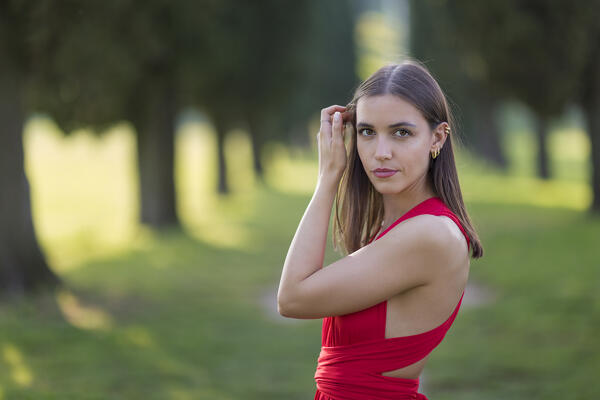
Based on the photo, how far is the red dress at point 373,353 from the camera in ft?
6.92

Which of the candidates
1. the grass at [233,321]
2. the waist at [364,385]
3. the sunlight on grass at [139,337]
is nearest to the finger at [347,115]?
the waist at [364,385]

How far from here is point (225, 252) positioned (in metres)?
14.8

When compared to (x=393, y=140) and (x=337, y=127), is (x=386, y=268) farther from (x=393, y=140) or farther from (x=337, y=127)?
(x=337, y=127)

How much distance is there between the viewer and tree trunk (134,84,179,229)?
15.9 m

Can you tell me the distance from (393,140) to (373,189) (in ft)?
1.22

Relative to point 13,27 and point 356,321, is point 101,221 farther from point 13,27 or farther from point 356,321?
point 356,321

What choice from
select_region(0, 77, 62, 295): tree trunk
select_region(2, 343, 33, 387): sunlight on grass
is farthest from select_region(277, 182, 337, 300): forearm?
select_region(0, 77, 62, 295): tree trunk

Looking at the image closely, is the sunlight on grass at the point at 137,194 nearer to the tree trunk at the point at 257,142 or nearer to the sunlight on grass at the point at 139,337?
the tree trunk at the point at 257,142

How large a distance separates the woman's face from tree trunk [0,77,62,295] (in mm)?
7370

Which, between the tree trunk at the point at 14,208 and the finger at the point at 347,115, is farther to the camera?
the tree trunk at the point at 14,208

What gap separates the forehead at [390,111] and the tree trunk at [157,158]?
1384cm

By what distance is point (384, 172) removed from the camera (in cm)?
214

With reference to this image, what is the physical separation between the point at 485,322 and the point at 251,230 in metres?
10.1

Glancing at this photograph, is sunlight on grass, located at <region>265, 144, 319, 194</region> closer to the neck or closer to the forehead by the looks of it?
the neck
